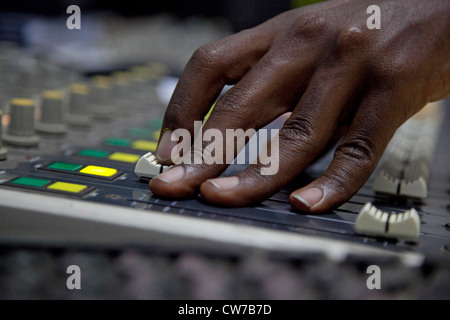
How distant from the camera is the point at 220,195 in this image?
72 centimetres

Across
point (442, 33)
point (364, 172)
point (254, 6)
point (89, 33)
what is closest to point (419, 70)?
Result: point (442, 33)

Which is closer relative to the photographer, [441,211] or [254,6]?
[441,211]

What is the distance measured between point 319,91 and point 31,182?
1.55ft

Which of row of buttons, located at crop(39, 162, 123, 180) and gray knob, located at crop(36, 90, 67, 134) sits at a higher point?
gray knob, located at crop(36, 90, 67, 134)

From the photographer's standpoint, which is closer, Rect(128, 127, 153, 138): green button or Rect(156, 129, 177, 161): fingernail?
Rect(156, 129, 177, 161): fingernail

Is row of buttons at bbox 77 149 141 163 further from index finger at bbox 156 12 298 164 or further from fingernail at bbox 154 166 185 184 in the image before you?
fingernail at bbox 154 166 185 184

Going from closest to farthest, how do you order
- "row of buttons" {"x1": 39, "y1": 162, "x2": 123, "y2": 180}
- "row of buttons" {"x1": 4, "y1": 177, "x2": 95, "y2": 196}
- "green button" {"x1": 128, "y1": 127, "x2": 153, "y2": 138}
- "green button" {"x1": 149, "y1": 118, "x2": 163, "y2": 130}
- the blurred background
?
"row of buttons" {"x1": 4, "y1": 177, "x2": 95, "y2": 196} < "row of buttons" {"x1": 39, "y1": 162, "x2": 123, "y2": 180} < "green button" {"x1": 128, "y1": 127, "x2": 153, "y2": 138} < "green button" {"x1": 149, "y1": 118, "x2": 163, "y2": 130} < the blurred background

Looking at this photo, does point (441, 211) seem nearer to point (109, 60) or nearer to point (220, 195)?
point (220, 195)

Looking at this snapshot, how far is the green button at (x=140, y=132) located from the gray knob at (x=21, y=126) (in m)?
0.25

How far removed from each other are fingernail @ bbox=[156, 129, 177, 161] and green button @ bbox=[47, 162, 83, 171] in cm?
13

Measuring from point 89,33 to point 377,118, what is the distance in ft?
6.76

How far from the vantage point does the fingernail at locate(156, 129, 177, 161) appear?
2.78ft

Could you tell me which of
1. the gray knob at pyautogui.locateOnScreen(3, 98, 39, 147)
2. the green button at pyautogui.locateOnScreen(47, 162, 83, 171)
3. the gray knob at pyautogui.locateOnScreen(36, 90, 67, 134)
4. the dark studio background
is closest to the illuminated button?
the gray knob at pyautogui.locateOnScreen(36, 90, 67, 134)

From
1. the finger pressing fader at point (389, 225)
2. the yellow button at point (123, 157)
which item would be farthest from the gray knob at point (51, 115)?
the finger pressing fader at point (389, 225)
